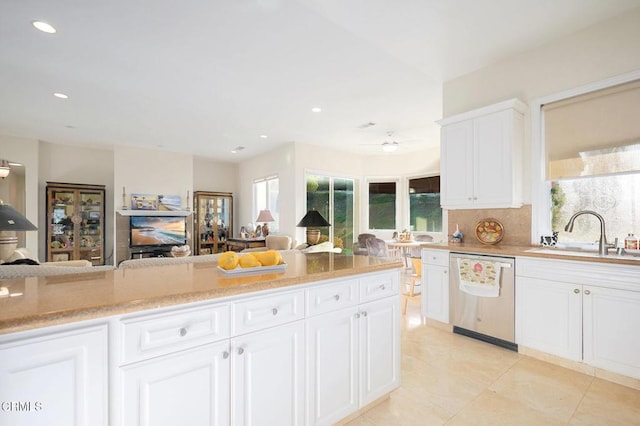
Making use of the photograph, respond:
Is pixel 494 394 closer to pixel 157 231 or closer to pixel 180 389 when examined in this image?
pixel 180 389

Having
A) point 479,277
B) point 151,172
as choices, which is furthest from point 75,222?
point 479,277

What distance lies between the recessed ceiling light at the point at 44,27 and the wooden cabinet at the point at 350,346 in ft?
10.5

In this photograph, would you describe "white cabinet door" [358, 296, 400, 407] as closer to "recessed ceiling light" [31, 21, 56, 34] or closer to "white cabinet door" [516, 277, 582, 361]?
"white cabinet door" [516, 277, 582, 361]

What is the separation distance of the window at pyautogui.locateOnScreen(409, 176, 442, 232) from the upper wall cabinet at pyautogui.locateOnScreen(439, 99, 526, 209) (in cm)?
373

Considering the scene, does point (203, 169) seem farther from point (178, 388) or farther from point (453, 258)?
point (178, 388)

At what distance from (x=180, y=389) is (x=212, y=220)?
7.24 metres

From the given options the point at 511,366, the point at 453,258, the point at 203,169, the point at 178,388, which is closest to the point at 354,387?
the point at 178,388

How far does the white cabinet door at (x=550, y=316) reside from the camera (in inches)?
91.0

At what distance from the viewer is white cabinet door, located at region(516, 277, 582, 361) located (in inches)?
91.0

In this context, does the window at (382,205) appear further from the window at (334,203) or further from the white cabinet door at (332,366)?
the white cabinet door at (332,366)

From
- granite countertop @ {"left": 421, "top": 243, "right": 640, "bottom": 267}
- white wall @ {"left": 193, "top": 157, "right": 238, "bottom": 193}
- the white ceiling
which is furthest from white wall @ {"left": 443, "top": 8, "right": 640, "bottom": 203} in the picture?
white wall @ {"left": 193, "top": 157, "right": 238, "bottom": 193}

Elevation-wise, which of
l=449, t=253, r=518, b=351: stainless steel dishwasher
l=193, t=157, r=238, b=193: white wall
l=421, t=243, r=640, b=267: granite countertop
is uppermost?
l=193, t=157, r=238, b=193: white wall

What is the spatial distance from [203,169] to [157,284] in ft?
25.4

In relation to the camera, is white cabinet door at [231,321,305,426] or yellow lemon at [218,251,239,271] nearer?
white cabinet door at [231,321,305,426]
